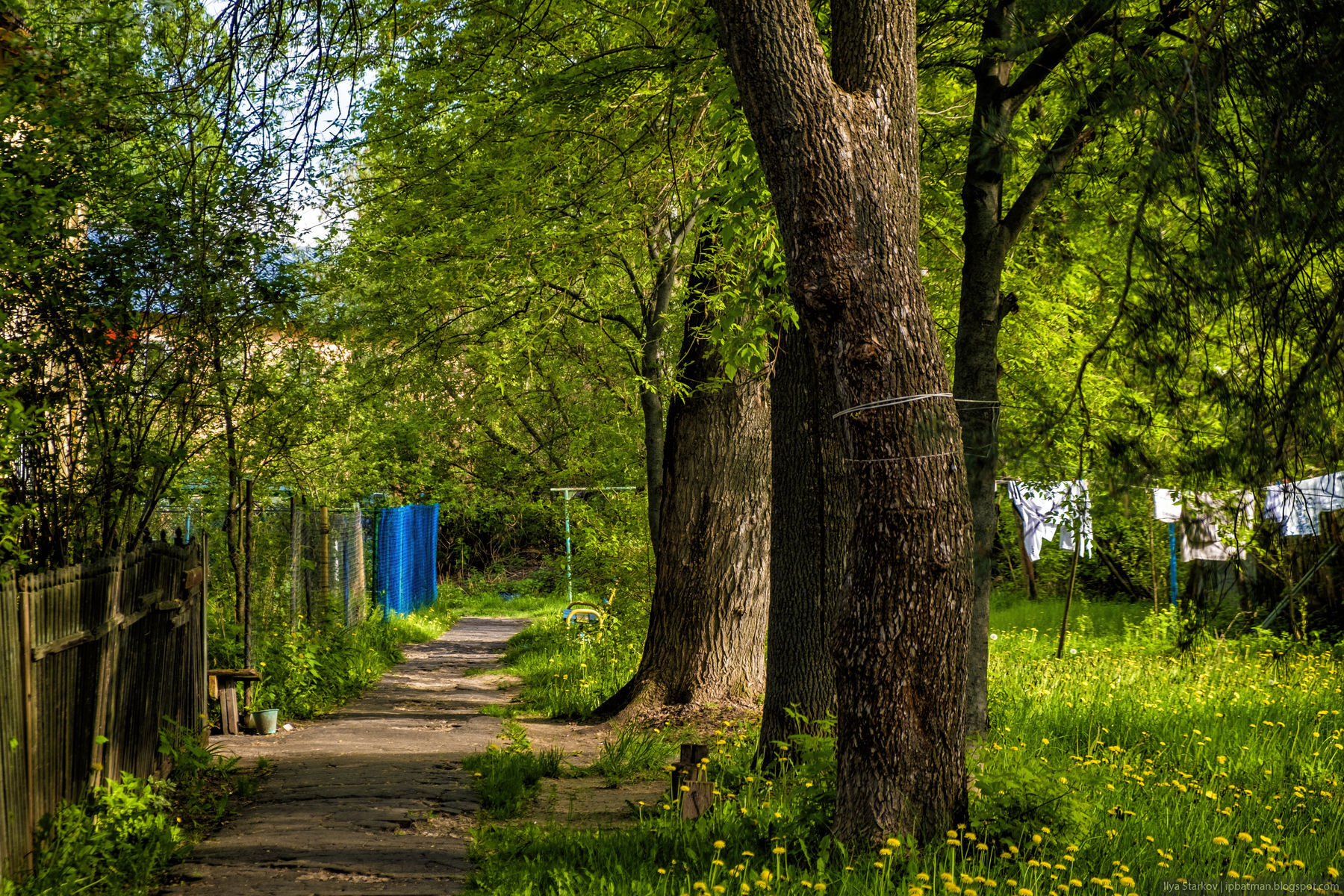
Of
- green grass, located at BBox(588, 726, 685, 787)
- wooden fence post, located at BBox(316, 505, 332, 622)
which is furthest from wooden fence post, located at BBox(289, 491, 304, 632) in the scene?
green grass, located at BBox(588, 726, 685, 787)

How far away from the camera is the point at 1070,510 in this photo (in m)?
9.46

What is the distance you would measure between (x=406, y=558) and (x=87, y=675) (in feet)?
45.7

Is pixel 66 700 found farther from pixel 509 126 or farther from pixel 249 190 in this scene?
pixel 509 126

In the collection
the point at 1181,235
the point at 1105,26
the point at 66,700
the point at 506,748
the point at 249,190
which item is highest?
the point at 1105,26

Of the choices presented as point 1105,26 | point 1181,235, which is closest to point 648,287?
point 1105,26

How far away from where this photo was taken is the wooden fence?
14.6 feet

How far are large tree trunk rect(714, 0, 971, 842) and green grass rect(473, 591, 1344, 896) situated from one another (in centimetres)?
30

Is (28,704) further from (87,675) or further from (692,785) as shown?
(692,785)

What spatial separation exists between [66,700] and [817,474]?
435 centimetres

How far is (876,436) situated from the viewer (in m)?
4.32

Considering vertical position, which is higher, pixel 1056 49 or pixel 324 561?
pixel 1056 49

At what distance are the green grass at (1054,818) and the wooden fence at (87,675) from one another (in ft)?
6.64

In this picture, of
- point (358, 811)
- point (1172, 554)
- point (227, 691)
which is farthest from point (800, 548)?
point (1172, 554)

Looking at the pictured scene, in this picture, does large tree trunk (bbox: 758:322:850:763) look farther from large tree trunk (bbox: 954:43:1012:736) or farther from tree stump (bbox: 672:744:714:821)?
tree stump (bbox: 672:744:714:821)
